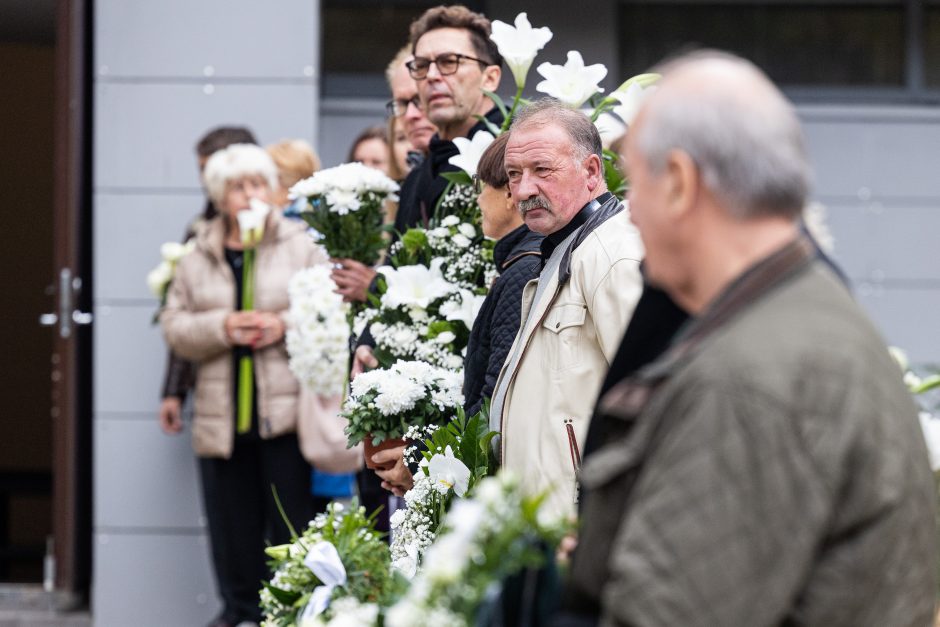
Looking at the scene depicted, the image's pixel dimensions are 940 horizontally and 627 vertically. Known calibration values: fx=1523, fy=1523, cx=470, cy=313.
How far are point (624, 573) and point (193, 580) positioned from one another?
5.46m

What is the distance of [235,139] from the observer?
252 inches

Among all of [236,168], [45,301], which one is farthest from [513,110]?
[45,301]

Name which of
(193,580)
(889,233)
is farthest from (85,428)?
(889,233)

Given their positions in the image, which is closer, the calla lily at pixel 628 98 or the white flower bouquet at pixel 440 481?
the white flower bouquet at pixel 440 481

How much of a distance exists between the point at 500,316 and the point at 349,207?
1.20m

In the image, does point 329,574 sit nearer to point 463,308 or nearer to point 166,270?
point 463,308

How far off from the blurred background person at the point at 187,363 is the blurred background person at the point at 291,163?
188 mm

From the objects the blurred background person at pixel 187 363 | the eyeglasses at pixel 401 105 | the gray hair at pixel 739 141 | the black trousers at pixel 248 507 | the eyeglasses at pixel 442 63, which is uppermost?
the eyeglasses at pixel 442 63

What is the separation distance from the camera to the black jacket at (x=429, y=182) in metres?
4.48

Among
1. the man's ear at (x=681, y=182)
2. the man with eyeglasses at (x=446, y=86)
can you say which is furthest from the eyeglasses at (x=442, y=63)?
the man's ear at (x=681, y=182)

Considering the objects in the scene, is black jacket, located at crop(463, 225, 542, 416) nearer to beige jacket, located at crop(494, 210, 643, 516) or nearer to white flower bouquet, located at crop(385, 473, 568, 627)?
beige jacket, located at crop(494, 210, 643, 516)

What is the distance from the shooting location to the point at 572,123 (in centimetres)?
343

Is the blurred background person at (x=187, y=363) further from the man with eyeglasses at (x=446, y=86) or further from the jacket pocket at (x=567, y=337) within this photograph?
the jacket pocket at (x=567, y=337)

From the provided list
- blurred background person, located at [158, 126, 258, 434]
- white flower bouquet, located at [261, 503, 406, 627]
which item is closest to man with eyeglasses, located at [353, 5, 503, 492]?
white flower bouquet, located at [261, 503, 406, 627]
